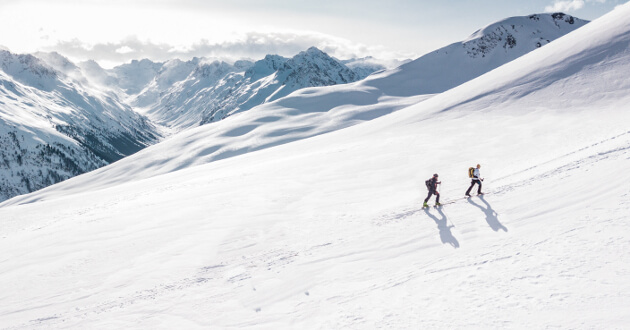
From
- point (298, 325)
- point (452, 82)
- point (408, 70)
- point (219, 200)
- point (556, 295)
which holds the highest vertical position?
point (408, 70)

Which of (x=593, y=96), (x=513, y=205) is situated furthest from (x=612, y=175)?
(x=593, y=96)

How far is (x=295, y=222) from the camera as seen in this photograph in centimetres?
1748

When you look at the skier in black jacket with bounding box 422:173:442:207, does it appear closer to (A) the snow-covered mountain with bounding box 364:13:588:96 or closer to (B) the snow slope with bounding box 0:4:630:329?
(B) the snow slope with bounding box 0:4:630:329

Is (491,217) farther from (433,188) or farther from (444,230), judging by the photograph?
(433,188)

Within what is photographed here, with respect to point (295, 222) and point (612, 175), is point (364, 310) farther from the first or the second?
point (612, 175)

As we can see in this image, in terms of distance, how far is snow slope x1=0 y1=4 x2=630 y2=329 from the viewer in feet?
30.4

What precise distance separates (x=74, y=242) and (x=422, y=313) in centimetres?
1826

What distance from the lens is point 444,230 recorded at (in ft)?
43.9

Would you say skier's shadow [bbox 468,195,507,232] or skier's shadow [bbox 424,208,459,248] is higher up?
skier's shadow [bbox 424,208,459,248]

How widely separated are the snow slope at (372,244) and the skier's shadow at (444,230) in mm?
71

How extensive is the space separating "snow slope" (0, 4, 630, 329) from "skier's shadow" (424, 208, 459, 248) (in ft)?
0.23

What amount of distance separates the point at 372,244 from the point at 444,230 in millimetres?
2576

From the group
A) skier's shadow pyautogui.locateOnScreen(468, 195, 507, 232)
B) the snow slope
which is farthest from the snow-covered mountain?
skier's shadow pyautogui.locateOnScreen(468, 195, 507, 232)

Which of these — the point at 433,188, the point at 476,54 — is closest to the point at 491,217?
the point at 433,188
